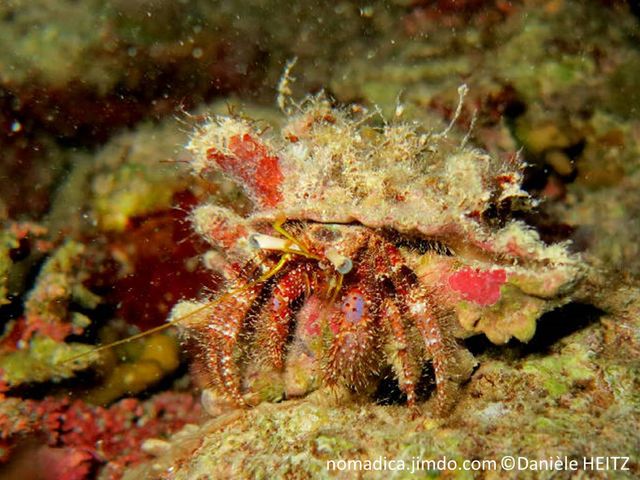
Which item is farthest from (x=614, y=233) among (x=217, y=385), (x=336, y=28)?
(x=217, y=385)

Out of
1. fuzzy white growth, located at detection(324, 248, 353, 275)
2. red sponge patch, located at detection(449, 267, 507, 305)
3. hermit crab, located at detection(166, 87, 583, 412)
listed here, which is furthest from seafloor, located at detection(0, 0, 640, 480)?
fuzzy white growth, located at detection(324, 248, 353, 275)

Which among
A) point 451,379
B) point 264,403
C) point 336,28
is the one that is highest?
point 336,28

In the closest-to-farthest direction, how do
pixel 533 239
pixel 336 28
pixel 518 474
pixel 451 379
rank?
1. pixel 518 474
2. pixel 533 239
3. pixel 451 379
4. pixel 336 28

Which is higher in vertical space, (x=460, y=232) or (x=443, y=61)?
(x=443, y=61)

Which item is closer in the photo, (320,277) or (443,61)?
(320,277)

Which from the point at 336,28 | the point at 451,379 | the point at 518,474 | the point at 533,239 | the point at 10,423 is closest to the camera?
Result: the point at 518,474

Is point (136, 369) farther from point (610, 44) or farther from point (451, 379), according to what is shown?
point (610, 44)

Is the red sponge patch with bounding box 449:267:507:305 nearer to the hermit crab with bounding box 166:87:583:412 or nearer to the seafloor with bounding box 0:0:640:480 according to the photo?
the hermit crab with bounding box 166:87:583:412

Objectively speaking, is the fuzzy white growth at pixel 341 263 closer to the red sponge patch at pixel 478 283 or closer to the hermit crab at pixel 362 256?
the hermit crab at pixel 362 256
